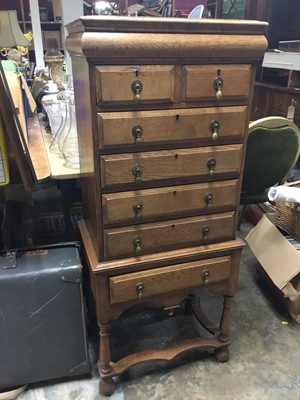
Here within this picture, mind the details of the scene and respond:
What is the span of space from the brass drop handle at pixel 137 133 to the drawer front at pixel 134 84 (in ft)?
0.22

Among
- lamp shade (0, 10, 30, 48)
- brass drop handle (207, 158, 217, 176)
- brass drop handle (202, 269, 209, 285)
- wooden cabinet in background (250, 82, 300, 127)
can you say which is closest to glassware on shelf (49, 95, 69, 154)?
brass drop handle (207, 158, 217, 176)

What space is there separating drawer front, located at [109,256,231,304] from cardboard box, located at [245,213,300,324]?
50cm

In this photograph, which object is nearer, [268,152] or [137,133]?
[137,133]

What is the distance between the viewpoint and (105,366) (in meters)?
1.29

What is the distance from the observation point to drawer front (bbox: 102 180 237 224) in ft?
3.56

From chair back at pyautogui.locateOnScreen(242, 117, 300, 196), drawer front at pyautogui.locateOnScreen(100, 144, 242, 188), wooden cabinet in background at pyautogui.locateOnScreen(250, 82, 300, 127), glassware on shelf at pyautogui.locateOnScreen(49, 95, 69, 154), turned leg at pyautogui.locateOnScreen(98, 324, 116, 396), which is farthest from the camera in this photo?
wooden cabinet in background at pyautogui.locateOnScreen(250, 82, 300, 127)

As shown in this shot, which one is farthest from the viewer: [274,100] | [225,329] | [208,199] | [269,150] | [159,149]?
[274,100]

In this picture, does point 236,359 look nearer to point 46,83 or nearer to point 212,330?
point 212,330

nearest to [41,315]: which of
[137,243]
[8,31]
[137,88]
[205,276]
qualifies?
[137,243]

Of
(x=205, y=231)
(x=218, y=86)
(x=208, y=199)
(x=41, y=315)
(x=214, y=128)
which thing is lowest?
(x=41, y=315)

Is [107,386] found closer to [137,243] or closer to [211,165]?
[137,243]

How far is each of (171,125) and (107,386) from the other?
3.16 ft

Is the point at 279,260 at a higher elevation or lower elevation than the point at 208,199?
lower

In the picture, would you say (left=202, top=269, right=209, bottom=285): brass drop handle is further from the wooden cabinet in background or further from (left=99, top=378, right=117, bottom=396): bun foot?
the wooden cabinet in background
